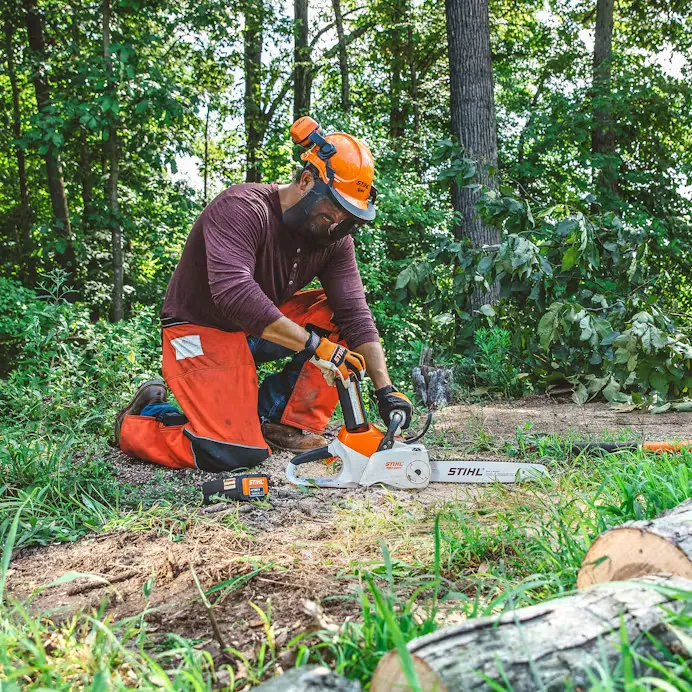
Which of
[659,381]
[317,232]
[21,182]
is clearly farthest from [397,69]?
[317,232]

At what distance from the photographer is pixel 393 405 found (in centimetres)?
316

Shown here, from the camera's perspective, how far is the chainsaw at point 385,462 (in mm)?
2914

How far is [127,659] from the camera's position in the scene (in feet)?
4.58

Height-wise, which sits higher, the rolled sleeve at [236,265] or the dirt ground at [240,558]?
the rolled sleeve at [236,265]

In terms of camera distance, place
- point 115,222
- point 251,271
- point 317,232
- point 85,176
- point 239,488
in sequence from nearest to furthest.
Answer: point 239,488, point 251,271, point 317,232, point 115,222, point 85,176

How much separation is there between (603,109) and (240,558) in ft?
37.0

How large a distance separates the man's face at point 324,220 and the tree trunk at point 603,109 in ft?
30.5

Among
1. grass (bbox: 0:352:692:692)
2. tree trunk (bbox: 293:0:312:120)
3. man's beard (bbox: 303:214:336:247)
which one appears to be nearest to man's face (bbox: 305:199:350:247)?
man's beard (bbox: 303:214:336:247)

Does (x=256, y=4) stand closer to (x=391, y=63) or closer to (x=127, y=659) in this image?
(x=391, y=63)

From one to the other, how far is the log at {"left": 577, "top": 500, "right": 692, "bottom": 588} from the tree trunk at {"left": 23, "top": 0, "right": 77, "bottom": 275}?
286 inches

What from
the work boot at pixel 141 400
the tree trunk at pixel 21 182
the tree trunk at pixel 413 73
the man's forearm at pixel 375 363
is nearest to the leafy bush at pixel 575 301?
the man's forearm at pixel 375 363

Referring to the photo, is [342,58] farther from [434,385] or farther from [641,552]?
[641,552]

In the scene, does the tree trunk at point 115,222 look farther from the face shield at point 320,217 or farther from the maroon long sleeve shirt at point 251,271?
the face shield at point 320,217

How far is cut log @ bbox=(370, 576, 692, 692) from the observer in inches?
41.5
